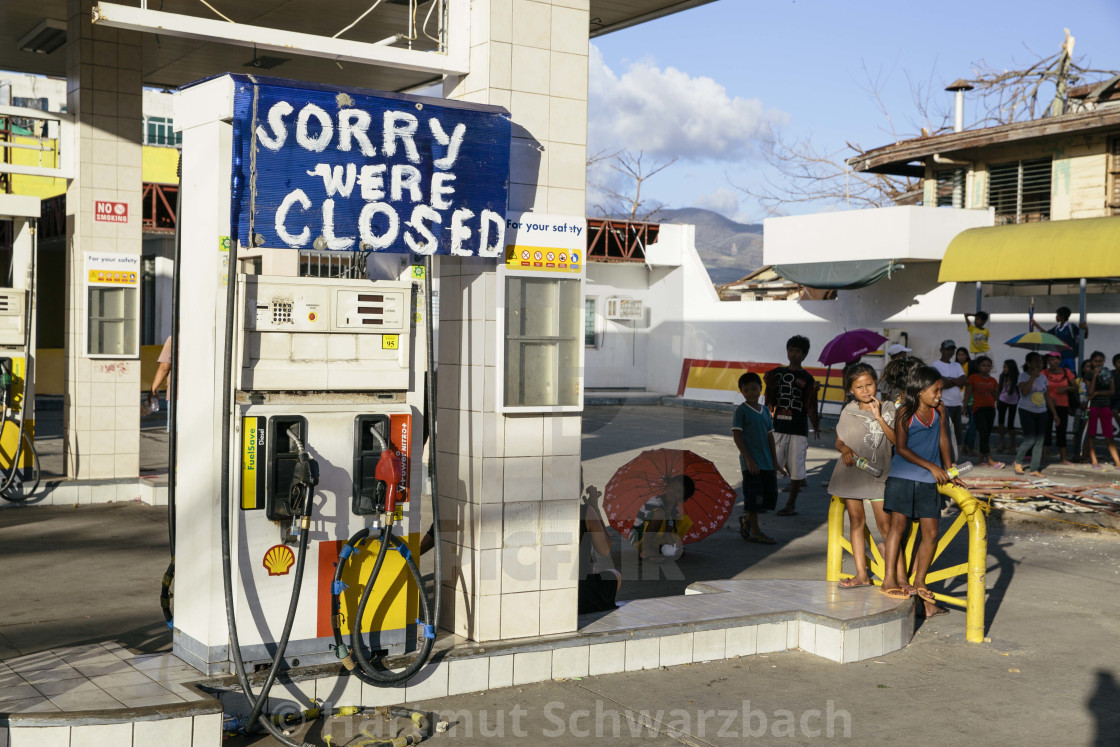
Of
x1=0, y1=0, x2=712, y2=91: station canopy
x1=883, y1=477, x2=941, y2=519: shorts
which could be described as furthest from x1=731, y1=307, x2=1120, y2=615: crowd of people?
x1=0, y1=0, x2=712, y2=91: station canopy

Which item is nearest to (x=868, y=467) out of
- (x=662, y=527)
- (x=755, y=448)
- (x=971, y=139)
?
(x=662, y=527)

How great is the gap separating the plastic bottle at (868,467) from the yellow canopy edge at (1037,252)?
41.7 ft

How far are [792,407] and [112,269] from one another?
6.92m

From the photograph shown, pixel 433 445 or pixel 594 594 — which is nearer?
pixel 433 445

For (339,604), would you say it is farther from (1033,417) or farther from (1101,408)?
(1101,408)

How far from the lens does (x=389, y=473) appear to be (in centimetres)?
530

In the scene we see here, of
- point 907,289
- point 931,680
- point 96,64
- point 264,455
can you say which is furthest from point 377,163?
point 907,289

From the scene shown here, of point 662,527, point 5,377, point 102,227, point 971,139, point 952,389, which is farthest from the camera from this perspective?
point 971,139

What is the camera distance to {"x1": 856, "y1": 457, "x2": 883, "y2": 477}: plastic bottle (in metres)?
7.63

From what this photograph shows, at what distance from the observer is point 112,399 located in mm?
11586

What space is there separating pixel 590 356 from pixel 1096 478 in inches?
701

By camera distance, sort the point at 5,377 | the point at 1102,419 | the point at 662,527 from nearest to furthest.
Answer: the point at 662,527
the point at 5,377
the point at 1102,419

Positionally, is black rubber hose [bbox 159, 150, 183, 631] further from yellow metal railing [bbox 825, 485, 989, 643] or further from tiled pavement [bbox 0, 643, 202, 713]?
yellow metal railing [bbox 825, 485, 989, 643]

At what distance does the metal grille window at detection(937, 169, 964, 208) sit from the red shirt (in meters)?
10.1
